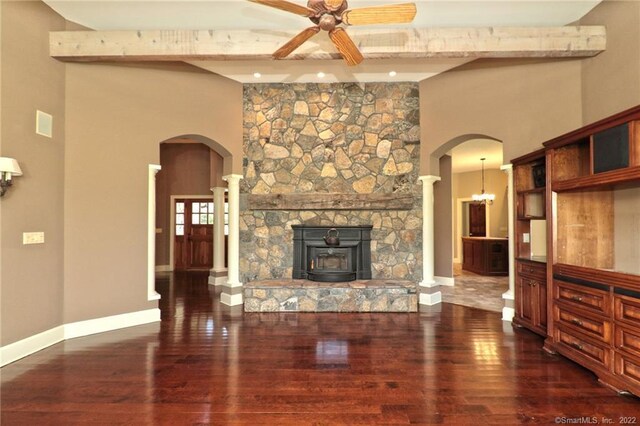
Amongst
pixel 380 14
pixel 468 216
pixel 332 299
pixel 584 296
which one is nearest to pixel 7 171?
pixel 380 14

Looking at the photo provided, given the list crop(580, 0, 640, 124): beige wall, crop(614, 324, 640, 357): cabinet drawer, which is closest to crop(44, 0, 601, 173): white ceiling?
crop(580, 0, 640, 124): beige wall

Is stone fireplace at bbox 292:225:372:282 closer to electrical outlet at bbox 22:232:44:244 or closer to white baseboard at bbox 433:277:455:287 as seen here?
white baseboard at bbox 433:277:455:287

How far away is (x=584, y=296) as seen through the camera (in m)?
3.01

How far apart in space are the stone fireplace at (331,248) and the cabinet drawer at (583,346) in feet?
9.24

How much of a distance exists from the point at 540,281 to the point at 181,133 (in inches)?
195

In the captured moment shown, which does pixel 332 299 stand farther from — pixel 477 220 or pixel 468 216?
pixel 468 216

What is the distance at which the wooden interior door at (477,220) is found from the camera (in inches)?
417

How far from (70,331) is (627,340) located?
541 centimetres

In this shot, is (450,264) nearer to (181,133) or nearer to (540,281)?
(540,281)

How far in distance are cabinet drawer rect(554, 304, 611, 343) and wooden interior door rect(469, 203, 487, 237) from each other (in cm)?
775

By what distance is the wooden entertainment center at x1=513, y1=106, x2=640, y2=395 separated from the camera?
262cm

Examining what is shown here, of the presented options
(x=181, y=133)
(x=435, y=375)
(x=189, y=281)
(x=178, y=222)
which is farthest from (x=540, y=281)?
(x=178, y=222)

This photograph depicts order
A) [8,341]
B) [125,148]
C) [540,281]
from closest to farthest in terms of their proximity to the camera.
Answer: [8,341] < [540,281] < [125,148]

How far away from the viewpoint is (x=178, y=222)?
30.5 ft
